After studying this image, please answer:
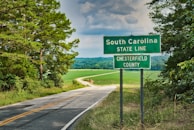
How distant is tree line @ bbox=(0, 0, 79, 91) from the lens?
915 inches

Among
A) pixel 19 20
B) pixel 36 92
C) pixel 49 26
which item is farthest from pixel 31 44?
pixel 49 26

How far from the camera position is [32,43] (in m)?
23.6

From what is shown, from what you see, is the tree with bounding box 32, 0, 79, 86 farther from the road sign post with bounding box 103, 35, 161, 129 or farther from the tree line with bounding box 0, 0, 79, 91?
the road sign post with bounding box 103, 35, 161, 129

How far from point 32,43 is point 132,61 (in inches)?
658

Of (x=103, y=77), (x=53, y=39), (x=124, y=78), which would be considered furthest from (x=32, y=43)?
(x=103, y=77)

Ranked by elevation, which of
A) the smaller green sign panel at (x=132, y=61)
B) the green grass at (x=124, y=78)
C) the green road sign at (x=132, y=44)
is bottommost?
the green grass at (x=124, y=78)

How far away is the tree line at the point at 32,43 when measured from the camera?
915 inches

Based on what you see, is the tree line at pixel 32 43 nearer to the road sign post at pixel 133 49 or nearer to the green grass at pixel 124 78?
the green grass at pixel 124 78

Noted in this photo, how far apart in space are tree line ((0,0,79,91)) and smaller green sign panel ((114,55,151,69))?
586 inches

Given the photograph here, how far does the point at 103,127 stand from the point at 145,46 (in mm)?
2785

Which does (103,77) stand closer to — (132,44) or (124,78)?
(124,78)

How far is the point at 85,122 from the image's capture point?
10.5 metres

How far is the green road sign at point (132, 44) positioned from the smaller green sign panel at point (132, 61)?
16 centimetres

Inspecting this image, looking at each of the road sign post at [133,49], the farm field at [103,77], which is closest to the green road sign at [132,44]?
the road sign post at [133,49]
